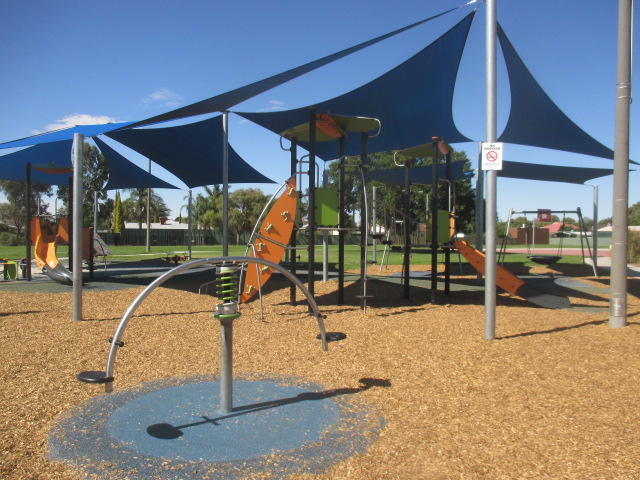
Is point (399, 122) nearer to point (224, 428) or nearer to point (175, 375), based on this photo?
point (175, 375)

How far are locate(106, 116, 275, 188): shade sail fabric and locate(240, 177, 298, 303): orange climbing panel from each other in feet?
9.77

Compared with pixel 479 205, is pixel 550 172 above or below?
above

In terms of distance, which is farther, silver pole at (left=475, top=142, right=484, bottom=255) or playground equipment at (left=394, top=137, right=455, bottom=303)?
silver pole at (left=475, top=142, right=484, bottom=255)

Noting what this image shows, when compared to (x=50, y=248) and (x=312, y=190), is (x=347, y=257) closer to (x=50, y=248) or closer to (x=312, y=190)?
(x=50, y=248)

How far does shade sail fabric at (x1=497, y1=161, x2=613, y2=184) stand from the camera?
45.8 feet

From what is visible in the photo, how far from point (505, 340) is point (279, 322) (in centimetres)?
289

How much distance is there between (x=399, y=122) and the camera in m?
11.3

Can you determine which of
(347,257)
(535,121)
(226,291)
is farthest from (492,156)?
(347,257)

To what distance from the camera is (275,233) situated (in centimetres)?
814

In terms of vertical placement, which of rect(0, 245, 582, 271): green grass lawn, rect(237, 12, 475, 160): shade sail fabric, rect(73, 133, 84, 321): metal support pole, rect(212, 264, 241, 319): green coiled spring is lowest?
rect(0, 245, 582, 271): green grass lawn

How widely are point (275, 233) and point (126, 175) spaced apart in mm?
10408

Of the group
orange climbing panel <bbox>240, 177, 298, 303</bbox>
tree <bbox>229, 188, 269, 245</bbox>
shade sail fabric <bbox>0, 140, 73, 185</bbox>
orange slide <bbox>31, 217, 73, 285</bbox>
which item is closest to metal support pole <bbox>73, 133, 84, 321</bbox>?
orange climbing panel <bbox>240, 177, 298, 303</bbox>

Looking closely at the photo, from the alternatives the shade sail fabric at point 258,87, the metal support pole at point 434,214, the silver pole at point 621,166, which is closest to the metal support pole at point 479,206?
the metal support pole at point 434,214

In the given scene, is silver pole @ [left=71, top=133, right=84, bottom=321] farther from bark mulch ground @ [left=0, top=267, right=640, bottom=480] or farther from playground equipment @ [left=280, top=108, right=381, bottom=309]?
playground equipment @ [left=280, top=108, right=381, bottom=309]
